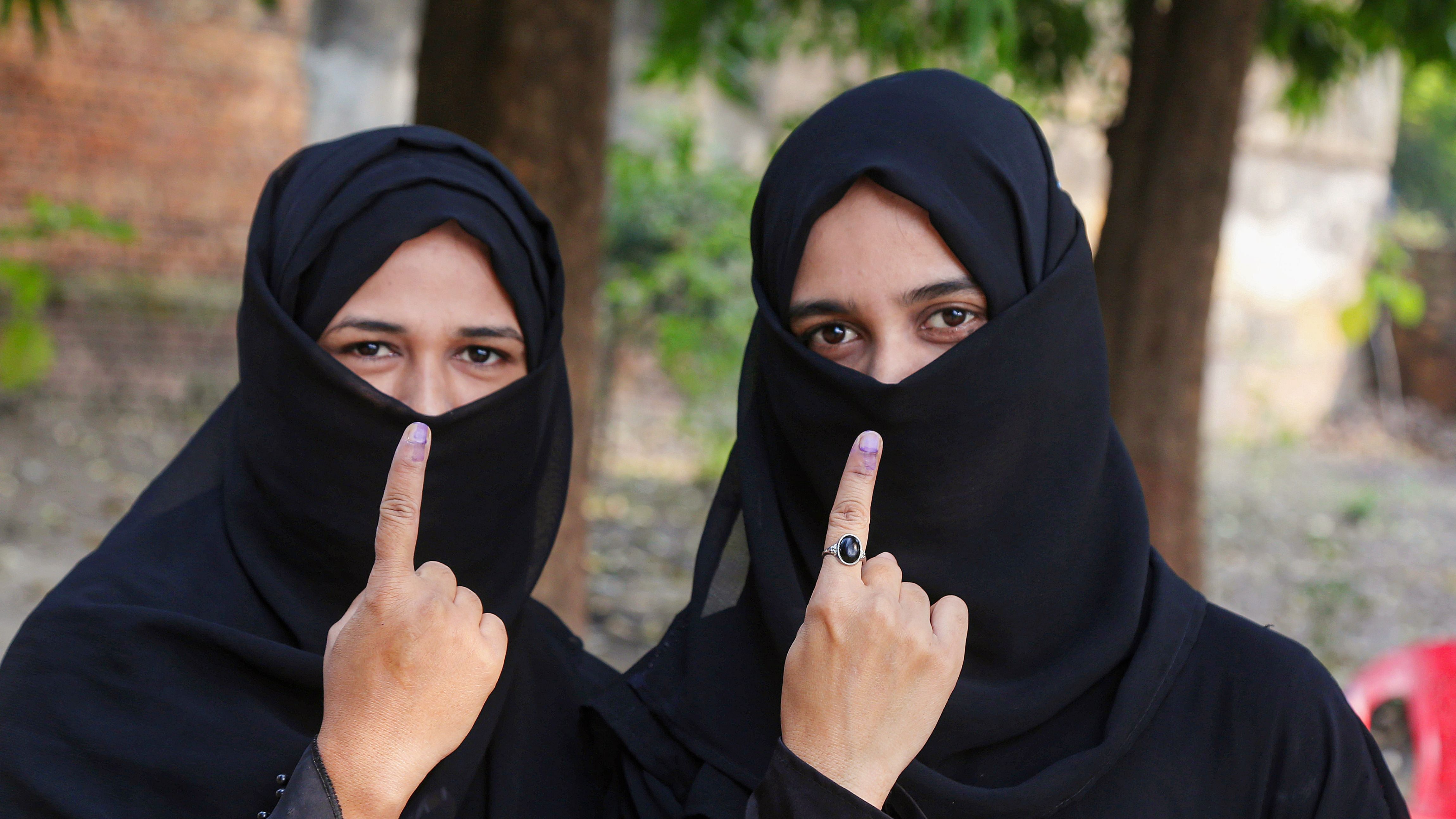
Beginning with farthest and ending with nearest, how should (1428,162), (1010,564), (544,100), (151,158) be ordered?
1. (1428,162)
2. (151,158)
3. (544,100)
4. (1010,564)

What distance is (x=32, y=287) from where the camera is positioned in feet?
20.4

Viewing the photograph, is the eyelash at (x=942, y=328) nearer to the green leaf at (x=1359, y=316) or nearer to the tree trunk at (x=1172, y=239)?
the tree trunk at (x=1172, y=239)

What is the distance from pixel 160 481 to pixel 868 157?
1.17 m

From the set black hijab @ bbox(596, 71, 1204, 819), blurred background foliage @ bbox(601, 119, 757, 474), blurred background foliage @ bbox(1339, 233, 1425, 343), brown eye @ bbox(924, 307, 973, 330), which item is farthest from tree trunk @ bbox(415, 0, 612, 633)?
blurred background foliage @ bbox(1339, 233, 1425, 343)

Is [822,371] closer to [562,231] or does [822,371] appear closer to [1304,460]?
[562,231]

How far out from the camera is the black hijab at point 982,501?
1.43 metres

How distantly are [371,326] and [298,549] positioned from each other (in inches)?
13.1

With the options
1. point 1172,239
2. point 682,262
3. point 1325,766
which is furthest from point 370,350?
point 682,262

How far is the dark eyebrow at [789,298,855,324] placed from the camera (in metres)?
1.49

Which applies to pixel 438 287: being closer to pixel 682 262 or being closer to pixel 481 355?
pixel 481 355

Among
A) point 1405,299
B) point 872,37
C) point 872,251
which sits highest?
point 872,37

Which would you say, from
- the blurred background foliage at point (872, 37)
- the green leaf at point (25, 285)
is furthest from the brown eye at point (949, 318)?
the green leaf at point (25, 285)

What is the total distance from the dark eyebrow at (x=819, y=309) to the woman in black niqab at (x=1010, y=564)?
0.03m

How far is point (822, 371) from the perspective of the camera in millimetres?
1462
